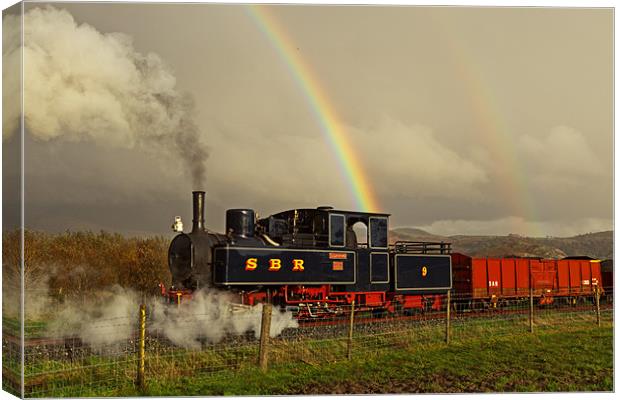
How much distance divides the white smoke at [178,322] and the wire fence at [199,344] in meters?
0.02

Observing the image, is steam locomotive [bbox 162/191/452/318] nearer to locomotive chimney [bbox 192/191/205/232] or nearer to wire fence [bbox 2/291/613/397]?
locomotive chimney [bbox 192/191/205/232]

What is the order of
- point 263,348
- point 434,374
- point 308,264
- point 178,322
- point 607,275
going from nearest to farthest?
1. point 263,348
2. point 434,374
3. point 178,322
4. point 308,264
5. point 607,275

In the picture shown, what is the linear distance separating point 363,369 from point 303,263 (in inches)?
159

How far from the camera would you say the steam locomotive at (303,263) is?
14562 millimetres

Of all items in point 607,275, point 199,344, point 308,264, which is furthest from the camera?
point 607,275

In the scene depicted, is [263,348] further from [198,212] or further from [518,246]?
[518,246]

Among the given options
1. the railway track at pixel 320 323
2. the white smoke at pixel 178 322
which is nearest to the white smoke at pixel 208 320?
the white smoke at pixel 178 322

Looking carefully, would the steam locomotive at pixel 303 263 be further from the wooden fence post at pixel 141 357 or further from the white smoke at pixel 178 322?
the wooden fence post at pixel 141 357

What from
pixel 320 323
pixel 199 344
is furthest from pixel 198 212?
pixel 199 344

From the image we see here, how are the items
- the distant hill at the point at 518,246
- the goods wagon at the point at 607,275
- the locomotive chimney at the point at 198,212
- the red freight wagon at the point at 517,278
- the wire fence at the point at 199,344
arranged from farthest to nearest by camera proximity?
the distant hill at the point at 518,246 < the goods wagon at the point at 607,275 < the red freight wagon at the point at 517,278 < the locomotive chimney at the point at 198,212 < the wire fence at the point at 199,344

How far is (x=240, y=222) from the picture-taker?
15.1 metres

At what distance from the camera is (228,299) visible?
1459 cm

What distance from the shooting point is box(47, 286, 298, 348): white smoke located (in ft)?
39.6

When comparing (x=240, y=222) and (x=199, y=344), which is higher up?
(x=240, y=222)
